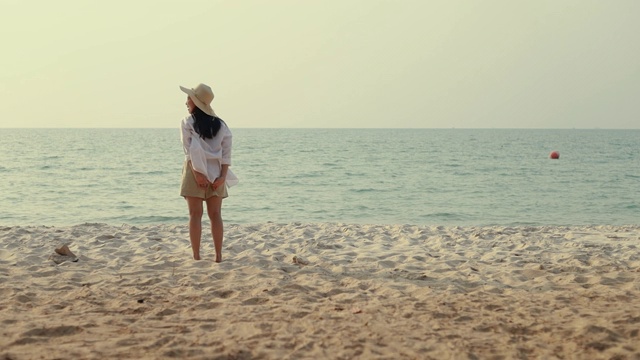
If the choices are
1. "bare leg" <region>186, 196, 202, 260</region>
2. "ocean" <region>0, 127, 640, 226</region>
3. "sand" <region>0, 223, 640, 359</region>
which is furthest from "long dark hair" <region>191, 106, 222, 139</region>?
"ocean" <region>0, 127, 640, 226</region>

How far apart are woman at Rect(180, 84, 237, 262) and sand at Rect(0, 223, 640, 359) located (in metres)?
0.66

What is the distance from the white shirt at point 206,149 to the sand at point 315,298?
37.3 inches

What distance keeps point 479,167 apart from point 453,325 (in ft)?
94.7

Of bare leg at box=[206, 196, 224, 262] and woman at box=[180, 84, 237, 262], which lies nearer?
woman at box=[180, 84, 237, 262]

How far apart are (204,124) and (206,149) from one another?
0.23 meters

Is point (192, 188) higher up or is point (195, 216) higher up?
point (192, 188)

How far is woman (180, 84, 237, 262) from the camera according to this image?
18.4 ft

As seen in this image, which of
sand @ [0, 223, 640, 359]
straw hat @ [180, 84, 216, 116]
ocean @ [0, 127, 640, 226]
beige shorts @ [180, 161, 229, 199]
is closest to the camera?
sand @ [0, 223, 640, 359]

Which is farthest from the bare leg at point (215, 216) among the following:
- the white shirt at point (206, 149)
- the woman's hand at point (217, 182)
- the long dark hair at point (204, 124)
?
the long dark hair at point (204, 124)

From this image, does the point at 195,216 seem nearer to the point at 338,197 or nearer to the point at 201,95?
the point at 201,95

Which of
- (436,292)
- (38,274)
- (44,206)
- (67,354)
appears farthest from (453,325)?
(44,206)

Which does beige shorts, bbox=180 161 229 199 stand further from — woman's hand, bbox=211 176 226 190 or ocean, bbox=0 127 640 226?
ocean, bbox=0 127 640 226

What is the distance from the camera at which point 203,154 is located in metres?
5.64

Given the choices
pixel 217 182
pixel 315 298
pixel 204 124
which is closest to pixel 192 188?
pixel 217 182
